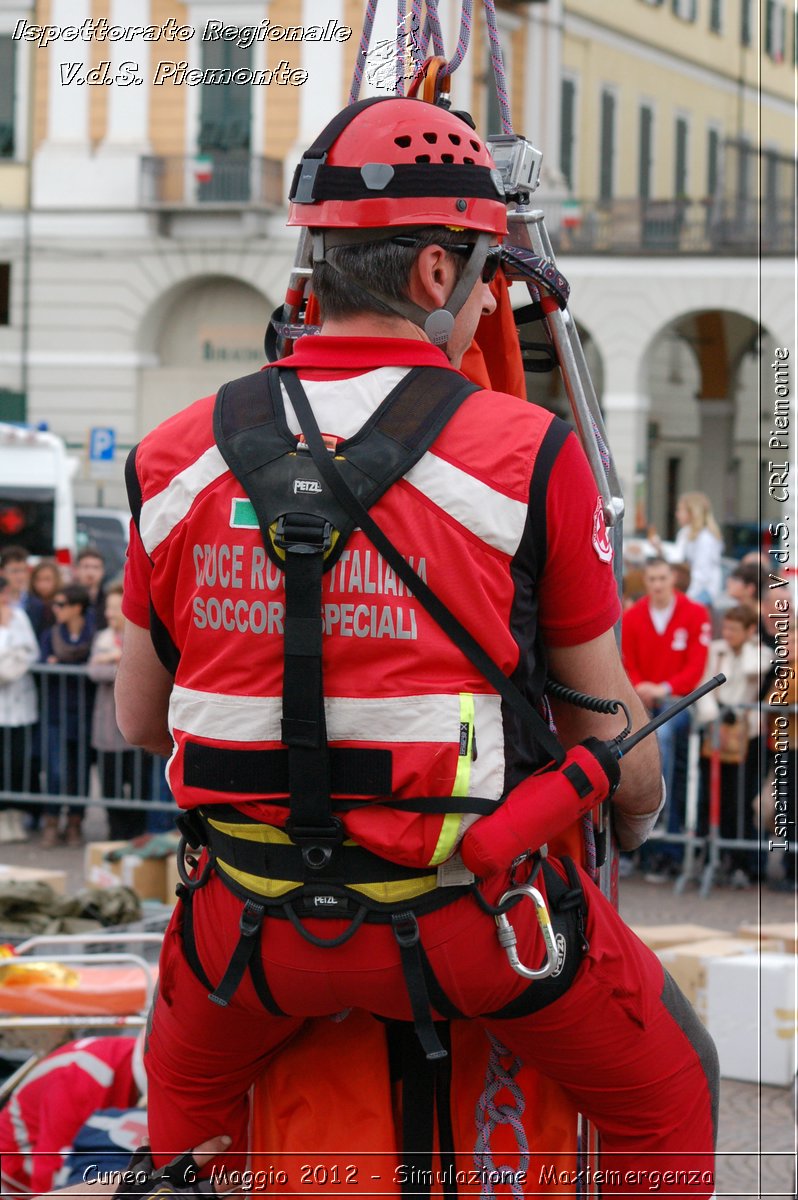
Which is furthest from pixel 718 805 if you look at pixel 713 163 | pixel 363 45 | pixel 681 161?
pixel 713 163

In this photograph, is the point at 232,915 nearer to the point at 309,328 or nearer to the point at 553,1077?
the point at 553,1077

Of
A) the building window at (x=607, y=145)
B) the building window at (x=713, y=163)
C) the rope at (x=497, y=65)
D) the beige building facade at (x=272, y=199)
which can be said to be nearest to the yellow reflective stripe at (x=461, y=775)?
the rope at (x=497, y=65)

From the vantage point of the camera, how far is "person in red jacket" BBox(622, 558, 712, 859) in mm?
9398

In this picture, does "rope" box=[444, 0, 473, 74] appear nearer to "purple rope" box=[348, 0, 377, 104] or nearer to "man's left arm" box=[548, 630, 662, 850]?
"purple rope" box=[348, 0, 377, 104]

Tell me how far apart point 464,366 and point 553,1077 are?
1.11m

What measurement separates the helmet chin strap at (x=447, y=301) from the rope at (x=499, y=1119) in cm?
105

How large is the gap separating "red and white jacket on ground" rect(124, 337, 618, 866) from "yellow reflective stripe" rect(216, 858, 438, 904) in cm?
5

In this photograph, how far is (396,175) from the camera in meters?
2.23

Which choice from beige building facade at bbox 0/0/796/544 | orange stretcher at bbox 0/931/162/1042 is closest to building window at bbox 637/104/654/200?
beige building facade at bbox 0/0/796/544

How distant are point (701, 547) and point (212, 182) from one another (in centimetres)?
1600

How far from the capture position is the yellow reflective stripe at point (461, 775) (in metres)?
2.12

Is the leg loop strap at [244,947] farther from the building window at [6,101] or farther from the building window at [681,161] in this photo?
the building window at [681,161]

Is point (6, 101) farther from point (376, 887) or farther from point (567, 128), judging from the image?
point (376, 887)

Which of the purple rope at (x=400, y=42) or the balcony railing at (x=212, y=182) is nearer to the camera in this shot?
the purple rope at (x=400, y=42)
